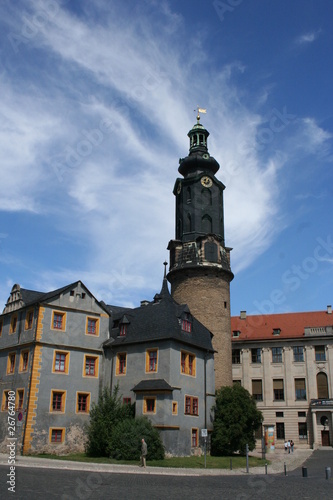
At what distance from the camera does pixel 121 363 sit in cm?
3575

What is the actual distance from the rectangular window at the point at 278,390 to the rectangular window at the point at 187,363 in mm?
22506

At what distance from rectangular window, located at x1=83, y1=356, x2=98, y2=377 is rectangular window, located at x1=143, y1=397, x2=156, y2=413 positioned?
5.30 meters

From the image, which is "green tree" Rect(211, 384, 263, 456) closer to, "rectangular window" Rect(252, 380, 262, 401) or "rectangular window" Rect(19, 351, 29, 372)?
"rectangular window" Rect(19, 351, 29, 372)

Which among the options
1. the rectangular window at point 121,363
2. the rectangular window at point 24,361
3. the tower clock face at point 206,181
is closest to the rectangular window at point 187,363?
the rectangular window at point 121,363

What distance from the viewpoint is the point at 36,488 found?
1559cm

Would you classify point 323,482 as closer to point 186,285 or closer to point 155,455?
point 155,455

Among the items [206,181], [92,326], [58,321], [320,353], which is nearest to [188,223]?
[206,181]

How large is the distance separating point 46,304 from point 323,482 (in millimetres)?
20974

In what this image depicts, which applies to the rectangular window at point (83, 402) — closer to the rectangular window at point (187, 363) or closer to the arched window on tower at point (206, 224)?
the rectangular window at point (187, 363)

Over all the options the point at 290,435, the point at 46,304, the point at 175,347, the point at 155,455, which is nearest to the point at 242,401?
the point at 175,347

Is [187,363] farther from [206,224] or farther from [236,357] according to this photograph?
[236,357]

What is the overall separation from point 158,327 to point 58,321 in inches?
276

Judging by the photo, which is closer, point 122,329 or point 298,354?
point 122,329

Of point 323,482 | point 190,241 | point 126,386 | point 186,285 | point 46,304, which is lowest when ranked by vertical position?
point 323,482
